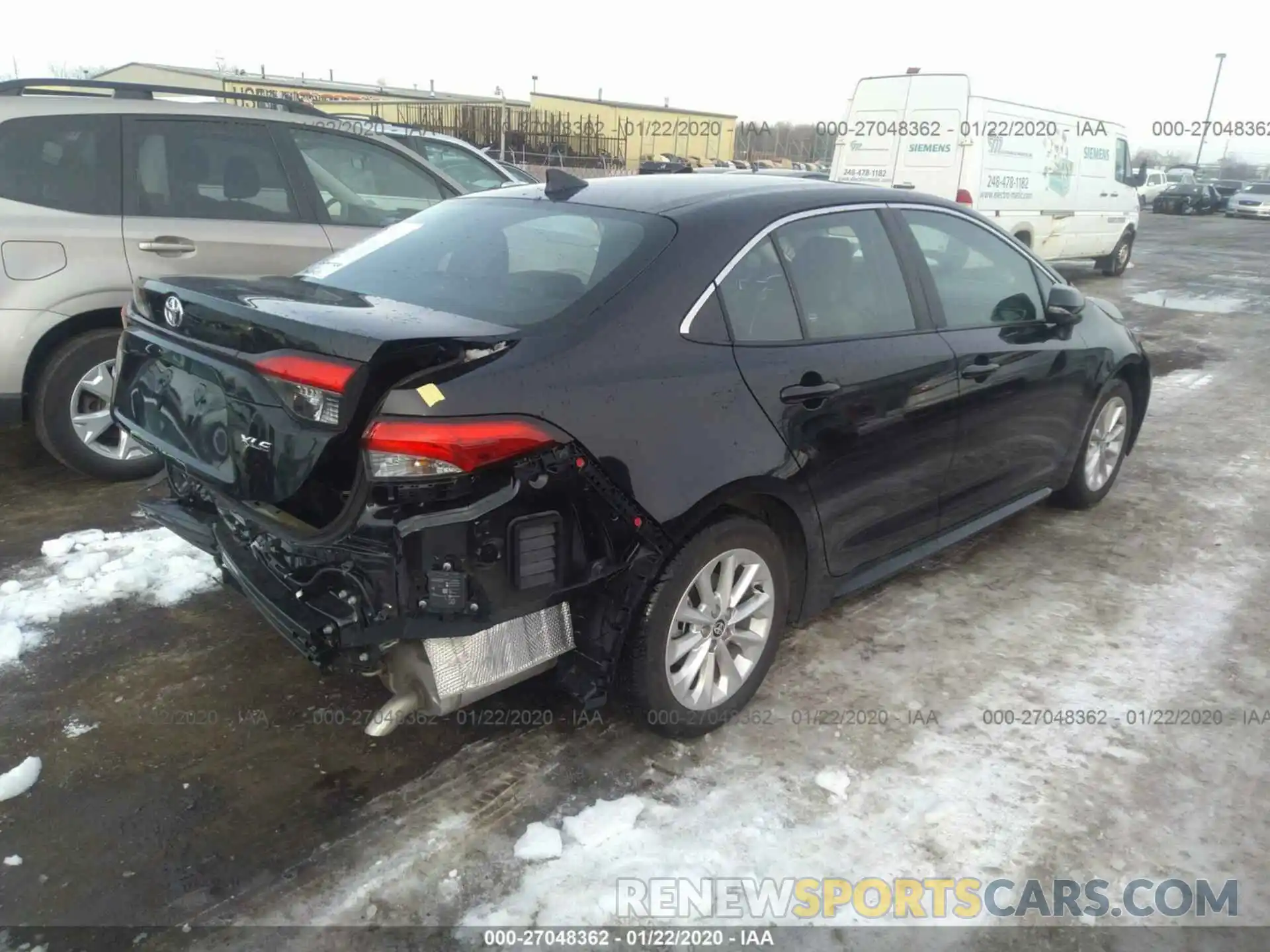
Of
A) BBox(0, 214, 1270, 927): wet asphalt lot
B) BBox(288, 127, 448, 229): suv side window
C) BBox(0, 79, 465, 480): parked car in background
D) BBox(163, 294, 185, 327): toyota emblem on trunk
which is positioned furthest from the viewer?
BBox(288, 127, 448, 229): suv side window

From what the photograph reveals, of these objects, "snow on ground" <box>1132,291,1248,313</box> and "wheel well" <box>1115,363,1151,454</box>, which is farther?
"snow on ground" <box>1132,291,1248,313</box>

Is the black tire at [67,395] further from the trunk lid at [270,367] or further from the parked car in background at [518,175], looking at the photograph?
the parked car in background at [518,175]

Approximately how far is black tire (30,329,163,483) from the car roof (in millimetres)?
2273

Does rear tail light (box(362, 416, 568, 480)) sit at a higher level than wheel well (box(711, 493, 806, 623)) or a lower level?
higher

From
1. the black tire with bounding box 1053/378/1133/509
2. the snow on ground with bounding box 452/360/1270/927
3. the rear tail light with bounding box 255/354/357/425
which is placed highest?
the rear tail light with bounding box 255/354/357/425

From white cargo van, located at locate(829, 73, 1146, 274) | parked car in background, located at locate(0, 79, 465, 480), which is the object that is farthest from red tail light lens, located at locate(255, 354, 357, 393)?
white cargo van, located at locate(829, 73, 1146, 274)

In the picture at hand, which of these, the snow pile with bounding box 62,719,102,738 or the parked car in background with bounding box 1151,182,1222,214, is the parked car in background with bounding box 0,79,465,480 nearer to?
the snow pile with bounding box 62,719,102,738

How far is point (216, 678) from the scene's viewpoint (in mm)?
3248

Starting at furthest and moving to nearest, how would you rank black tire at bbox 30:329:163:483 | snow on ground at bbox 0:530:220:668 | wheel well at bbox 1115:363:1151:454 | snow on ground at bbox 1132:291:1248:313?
1. snow on ground at bbox 1132:291:1248:313
2. wheel well at bbox 1115:363:1151:454
3. black tire at bbox 30:329:163:483
4. snow on ground at bbox 0:530:220:668

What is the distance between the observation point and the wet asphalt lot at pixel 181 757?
238cm

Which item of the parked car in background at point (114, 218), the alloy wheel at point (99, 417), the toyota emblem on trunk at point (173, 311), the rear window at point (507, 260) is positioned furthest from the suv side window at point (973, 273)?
the alloy wheel at point (99, 417)

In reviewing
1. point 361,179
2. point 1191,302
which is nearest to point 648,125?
point 1191,302

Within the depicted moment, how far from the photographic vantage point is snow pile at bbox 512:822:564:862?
8.17 feet

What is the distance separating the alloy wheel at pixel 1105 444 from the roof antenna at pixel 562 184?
9.86 ft
